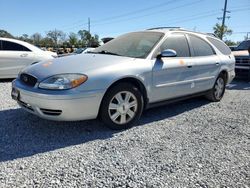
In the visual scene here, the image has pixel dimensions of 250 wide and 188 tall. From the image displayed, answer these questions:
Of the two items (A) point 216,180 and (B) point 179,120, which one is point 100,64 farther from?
(A) point 216,180

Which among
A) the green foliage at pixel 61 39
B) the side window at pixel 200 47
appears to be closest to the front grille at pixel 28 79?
the side window at pixel 200 47

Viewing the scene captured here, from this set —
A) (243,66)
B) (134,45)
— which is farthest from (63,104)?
(243,66)

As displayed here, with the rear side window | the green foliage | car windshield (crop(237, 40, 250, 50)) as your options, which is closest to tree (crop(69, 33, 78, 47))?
the green foliage

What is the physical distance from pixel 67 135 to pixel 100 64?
3.61 ft

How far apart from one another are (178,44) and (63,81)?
2.39 metres

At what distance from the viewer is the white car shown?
314 inches

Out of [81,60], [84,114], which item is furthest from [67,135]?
[81,60]

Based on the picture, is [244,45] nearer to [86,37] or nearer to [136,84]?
[136,84]

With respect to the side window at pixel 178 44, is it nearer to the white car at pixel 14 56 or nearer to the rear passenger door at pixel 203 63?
the rear passenger door at pixel 203 63

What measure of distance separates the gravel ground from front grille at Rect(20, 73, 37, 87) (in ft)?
2.22

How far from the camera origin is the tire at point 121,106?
3846 mm

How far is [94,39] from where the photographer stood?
249 ft

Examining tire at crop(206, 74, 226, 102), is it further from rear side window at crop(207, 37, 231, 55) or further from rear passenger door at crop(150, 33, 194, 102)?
rear passenger door at crop(150, 33, 194, 102)

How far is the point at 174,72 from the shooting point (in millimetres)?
4680
